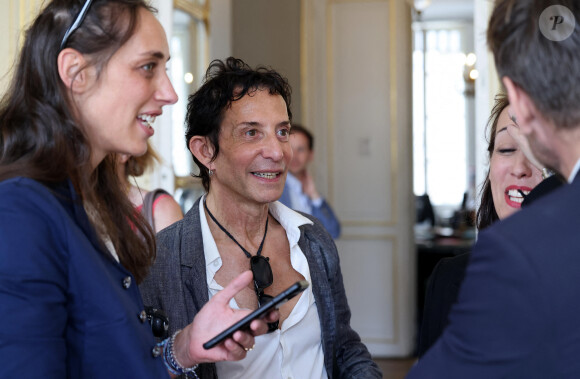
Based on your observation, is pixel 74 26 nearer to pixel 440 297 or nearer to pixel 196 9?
pixel 440 297

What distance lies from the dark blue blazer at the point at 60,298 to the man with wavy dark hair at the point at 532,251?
54 cm

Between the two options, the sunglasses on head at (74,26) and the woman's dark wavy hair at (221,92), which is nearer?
the sunglasses on head at (74,26)

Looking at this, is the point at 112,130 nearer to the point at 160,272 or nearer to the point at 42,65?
the point at 42,65

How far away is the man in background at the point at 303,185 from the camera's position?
5145mm

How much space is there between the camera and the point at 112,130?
1395 mm

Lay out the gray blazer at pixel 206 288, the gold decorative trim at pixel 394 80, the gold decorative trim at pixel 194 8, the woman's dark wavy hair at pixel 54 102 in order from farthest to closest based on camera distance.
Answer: the gold decorative trim at pixel 394 80, the gold decorative trim at pixel 194 8, the gray blazer at pixel 206 288, the woman's dark wavy hair at pixel 54 102

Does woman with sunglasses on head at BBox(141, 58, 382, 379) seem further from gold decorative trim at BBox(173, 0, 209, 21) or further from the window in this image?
the window

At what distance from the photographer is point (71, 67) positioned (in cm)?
135

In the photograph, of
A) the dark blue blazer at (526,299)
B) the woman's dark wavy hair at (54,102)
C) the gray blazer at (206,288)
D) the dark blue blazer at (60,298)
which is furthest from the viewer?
the gray blazer at (206,288)

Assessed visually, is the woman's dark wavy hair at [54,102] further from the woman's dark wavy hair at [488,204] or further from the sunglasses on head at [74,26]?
the woman's dark wavy hair at [488,204]

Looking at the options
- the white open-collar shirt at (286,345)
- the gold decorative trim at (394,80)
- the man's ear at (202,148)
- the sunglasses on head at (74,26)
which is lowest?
the white open-collar shirt at (286,345)

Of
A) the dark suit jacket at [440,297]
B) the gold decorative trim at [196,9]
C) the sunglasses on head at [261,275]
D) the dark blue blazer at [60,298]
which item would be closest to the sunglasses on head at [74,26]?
the dark blue blazer at [60,298]

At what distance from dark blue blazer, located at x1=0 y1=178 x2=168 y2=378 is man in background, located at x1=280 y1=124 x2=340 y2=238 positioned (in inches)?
143

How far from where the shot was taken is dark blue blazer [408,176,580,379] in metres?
1.00
